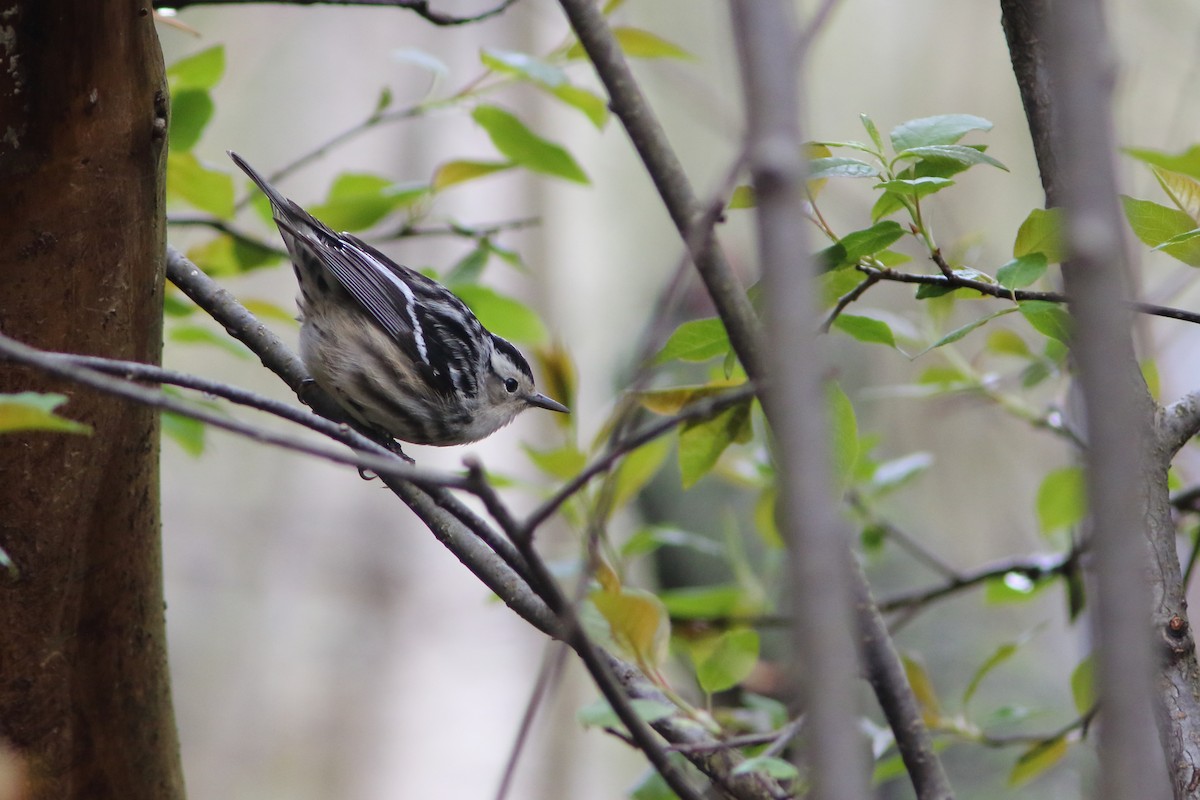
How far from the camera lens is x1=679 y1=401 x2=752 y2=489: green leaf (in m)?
1.67

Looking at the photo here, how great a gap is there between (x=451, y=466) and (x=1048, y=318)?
485 cm

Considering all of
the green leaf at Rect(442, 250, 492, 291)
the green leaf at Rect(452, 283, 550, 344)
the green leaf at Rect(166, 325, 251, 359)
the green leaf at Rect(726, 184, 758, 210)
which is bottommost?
the green leaf at Rect(726, 184, 758, 210)

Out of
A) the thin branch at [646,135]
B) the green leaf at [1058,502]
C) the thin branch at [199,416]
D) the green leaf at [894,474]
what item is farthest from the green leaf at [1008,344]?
the thin branch at [199,416]

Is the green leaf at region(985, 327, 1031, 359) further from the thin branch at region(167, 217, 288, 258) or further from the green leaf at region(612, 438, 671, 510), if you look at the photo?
the thin branch at region(167, 217, 288, 258)

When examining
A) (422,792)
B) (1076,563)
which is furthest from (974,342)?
(1076,563)

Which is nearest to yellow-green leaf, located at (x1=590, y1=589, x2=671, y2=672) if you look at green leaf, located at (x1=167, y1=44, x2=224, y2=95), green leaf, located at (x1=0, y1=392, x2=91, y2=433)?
green leaf, located at (x1=0, y1=392, x2=91, y2=433)

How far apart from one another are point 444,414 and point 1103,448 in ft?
7.40

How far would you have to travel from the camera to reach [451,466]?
6.01m

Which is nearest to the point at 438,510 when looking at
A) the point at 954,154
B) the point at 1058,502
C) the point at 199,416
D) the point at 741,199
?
the point at 741,199

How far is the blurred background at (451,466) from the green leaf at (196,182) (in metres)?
2.64

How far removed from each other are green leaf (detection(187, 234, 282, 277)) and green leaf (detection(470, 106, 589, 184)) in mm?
515

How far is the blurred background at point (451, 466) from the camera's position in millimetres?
5410

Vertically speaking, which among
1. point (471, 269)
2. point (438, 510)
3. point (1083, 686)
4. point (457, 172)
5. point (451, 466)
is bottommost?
point (1083, 686)

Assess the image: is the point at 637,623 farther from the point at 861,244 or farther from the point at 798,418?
the point at 798,418
